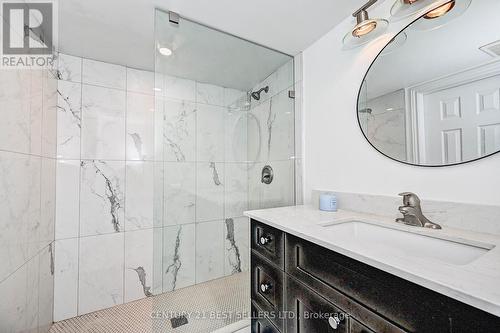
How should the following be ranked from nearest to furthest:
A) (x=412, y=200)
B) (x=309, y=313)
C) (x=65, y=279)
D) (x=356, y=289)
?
(x=356, y=289), (x=309, y=313), (x=412, y=200), (x=65, y=279)

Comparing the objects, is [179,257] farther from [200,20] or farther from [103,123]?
[200,20]

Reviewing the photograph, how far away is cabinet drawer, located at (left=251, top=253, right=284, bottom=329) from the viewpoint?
3.17 feet

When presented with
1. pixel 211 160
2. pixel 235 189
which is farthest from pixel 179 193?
pixel 235 189

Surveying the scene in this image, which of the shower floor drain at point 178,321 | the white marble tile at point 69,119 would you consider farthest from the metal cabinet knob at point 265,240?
the white marble tile at point 69,119

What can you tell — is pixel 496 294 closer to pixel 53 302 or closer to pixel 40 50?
pixel 40 50

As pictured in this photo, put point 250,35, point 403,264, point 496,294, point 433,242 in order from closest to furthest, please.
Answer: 1. point 496,294
2. point 403,264
3. point 433,242
4. point 250,35

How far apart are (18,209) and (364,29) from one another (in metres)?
2.01

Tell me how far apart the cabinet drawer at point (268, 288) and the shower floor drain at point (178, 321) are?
60 cm

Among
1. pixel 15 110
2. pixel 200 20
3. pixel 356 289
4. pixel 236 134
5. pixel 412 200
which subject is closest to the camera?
pixel 356 289

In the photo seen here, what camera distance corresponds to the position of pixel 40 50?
4.58 ft

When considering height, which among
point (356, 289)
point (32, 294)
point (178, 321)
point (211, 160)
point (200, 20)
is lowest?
point (178, 321)

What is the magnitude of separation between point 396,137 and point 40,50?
2.26 meters

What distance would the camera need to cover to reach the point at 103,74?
1.86 meters

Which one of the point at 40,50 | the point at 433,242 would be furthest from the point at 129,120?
the point at 433,242
